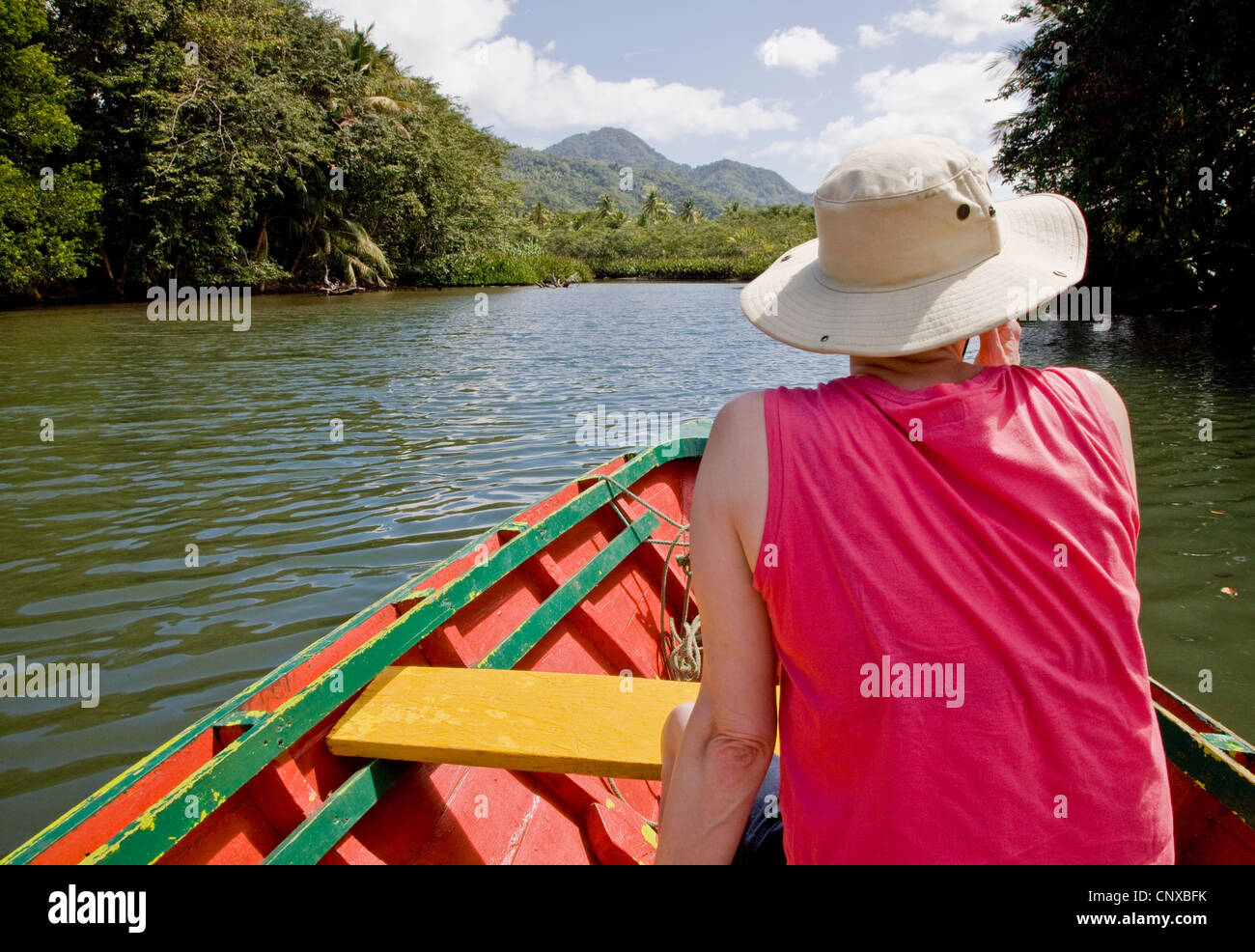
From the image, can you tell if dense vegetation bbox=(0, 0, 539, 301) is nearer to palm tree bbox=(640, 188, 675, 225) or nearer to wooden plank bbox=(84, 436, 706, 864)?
wooden plank bbox=(84, 436, 706, 864)

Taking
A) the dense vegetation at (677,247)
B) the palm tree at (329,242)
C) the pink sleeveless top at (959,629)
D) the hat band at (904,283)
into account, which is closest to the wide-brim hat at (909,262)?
the hat band at (904,283)

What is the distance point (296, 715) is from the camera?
2109mm

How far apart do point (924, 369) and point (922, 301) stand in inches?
3.6

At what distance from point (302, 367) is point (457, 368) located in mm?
2354

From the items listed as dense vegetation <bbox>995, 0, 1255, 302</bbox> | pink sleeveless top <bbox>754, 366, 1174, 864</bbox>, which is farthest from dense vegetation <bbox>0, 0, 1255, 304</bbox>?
pink sleeveless top <bbox>754, 366, 1174, 864</bbox>

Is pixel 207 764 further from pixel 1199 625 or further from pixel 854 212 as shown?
pixel 1199 625

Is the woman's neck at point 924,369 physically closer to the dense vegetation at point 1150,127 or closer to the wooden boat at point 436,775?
the wooden boat at point 436,775

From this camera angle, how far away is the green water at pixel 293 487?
4.04 metres

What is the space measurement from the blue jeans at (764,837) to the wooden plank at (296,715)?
1157 mm

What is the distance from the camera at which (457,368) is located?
543 inches

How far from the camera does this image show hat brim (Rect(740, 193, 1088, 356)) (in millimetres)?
1127

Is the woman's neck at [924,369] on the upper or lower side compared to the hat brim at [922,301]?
lower

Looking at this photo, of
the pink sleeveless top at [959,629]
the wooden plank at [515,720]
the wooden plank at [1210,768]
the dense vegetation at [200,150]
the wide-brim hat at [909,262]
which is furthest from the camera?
the dense vegetation at [200,150]

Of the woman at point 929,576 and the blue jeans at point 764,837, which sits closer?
the woman at point 929,576
